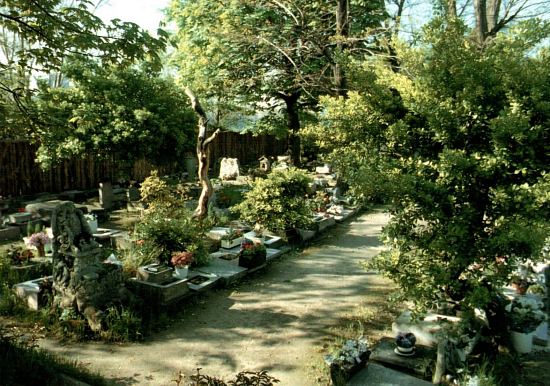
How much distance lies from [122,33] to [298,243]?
761cm

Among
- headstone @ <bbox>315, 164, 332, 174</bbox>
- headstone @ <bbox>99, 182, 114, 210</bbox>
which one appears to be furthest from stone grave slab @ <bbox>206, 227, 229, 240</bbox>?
headstone @ <bbox>315, 164, 332, 174</bbox>

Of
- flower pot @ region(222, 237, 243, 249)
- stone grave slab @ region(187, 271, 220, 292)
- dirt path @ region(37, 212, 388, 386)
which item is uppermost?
flower pot @ region(222, 237, 243, 249)

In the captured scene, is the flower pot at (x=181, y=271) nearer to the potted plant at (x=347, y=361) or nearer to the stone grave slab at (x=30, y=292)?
the stone grave slab at (x=30, y=292)

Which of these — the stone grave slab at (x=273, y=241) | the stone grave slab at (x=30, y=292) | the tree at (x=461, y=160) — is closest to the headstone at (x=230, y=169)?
the stone grave slab at (x=273, y=241)

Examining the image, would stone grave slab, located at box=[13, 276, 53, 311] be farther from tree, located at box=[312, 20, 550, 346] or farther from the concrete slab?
tree, located at box=[312, 20, 550, 346]

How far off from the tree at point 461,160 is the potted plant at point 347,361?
0.90 metres

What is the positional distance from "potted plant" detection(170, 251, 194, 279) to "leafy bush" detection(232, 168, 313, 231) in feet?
12.2

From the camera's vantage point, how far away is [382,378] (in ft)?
17.2

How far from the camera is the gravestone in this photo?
22.7 ft

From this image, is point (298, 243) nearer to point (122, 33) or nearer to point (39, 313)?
point (39, 313)

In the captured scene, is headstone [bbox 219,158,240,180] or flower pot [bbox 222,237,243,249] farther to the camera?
headstone [bbox 219,158,240,180]

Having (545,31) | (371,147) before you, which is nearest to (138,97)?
(371,147)

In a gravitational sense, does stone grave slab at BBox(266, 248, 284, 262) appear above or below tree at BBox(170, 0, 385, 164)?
below

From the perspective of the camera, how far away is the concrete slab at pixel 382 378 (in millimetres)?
5137
